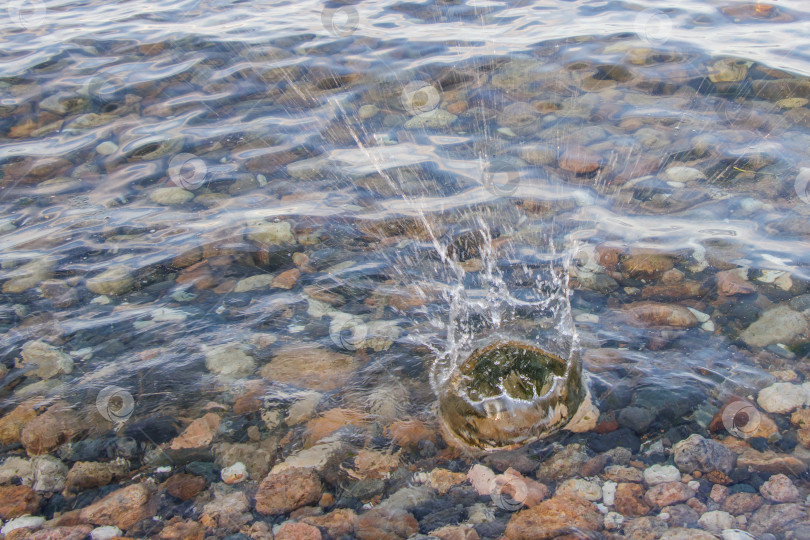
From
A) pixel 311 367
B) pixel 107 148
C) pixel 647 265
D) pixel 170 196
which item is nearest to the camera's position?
pixel 311 367

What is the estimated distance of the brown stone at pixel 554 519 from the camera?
2.19m

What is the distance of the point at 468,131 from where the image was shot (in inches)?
194

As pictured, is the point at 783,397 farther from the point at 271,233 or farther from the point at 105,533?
the point at 271,233

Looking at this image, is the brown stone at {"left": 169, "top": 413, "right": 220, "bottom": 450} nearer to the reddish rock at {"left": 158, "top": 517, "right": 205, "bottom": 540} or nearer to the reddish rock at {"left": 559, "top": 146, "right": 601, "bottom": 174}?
the reddish rock at {"left": 158, "top": 517, "right": 205, "bottom": 540}

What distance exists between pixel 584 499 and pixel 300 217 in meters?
2.66

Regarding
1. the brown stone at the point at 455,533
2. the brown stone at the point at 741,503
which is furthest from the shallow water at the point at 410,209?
the brown stone at the point at 455,533

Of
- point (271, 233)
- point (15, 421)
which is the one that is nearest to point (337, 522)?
point (15, 421)

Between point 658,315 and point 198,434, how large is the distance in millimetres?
2409

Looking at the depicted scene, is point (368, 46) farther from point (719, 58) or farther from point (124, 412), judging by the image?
point (124, 412)

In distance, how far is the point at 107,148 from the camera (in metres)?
5.10

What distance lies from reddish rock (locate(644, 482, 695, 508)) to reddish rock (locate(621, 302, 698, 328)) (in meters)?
0.98

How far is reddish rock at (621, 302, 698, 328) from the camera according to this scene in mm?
3076

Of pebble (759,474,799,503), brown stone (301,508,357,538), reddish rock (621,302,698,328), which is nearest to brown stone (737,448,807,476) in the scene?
pebble (759,474,799,503)

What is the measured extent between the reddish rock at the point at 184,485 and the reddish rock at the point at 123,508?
0.24 ft
